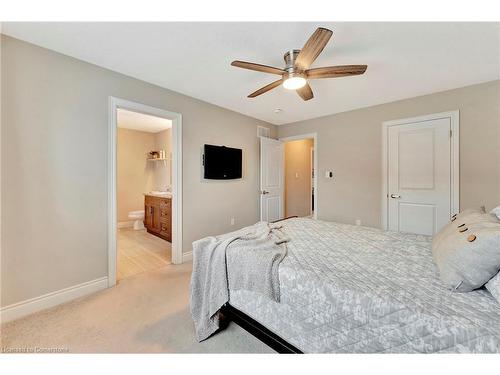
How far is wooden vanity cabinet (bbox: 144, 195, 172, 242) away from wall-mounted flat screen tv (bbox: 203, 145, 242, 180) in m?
1.13

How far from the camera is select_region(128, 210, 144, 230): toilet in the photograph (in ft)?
15.3

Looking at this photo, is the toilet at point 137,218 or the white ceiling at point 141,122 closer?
the white ceiling at point 141,122

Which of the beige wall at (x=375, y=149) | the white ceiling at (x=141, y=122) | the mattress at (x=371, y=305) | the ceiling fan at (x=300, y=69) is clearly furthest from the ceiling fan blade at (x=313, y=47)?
the white ceiling at (x=141, y=122)

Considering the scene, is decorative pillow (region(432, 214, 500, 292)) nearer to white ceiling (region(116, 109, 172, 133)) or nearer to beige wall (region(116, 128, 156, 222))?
white ceiling (region(116, 109, 172, 133))

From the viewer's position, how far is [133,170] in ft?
17.0

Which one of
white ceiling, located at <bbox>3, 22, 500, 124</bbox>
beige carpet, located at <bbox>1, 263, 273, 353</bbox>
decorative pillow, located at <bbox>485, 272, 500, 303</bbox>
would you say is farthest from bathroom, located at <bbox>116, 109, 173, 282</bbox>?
decorative pillow, located at <bbox>485, 272, 500, 303</bbox>

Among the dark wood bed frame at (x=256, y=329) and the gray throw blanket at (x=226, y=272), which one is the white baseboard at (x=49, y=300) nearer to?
the gray throw blanket at (x=226, y=272)

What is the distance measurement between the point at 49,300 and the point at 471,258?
3115 mm

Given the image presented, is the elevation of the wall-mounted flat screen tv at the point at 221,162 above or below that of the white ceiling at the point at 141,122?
below

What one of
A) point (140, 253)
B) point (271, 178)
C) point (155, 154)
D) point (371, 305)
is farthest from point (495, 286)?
point (155, 154)

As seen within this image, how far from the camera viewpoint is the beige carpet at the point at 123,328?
1.48 m

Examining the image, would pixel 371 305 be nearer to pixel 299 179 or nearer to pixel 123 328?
pixel 123 328
